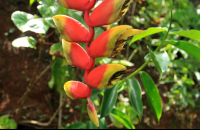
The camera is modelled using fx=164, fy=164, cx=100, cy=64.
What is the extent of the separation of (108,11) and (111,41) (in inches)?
2.0

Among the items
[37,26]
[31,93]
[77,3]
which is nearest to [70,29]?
[77,3]

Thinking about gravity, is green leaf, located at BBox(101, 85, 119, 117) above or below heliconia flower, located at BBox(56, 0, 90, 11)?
below

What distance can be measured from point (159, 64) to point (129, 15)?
1751 millimetres

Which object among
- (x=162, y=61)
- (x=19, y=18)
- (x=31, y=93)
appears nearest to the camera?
(x=162, y=61)

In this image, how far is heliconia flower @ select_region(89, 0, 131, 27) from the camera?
0.27 meters

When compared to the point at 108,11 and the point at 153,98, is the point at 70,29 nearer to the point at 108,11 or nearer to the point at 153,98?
the point at 108,11

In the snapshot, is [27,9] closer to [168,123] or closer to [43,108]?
[43,108]

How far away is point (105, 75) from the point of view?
0.29m

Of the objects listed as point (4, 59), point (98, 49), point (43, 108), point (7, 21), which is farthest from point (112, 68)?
point (7, 21)

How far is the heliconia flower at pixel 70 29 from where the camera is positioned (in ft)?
0.97

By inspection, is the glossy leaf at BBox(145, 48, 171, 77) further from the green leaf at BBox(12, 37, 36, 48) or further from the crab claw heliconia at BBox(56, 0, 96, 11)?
the green leaf at BBox(12, 37, 36, 48)

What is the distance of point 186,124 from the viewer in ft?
5.74

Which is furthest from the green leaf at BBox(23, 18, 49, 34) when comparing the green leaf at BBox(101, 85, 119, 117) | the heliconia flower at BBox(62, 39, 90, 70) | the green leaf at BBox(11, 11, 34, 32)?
→ the green leaf at BBox(101, 85, 119, 117)

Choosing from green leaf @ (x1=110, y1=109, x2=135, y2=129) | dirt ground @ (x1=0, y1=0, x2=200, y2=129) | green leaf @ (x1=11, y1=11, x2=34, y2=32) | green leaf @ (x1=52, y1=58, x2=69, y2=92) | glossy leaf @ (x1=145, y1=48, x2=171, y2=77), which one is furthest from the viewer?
dirt ground @ (x1=0, y1=0, x2=200, y2=129)
